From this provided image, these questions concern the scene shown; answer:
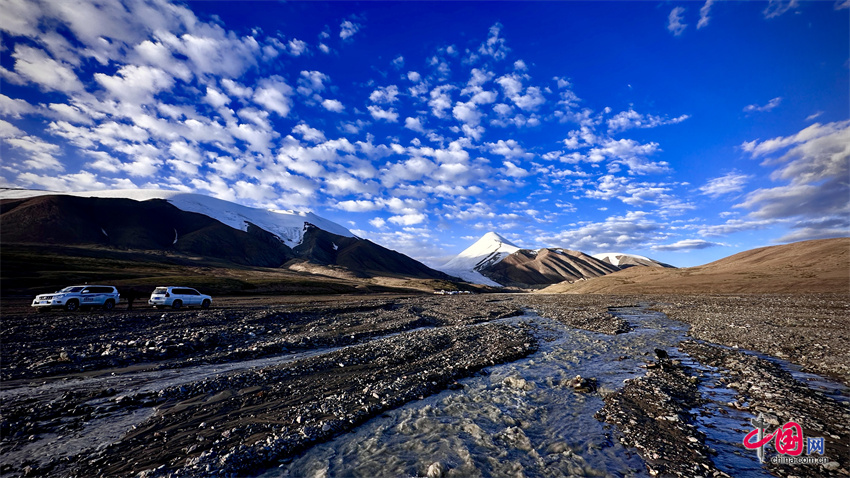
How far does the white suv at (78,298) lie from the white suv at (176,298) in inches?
136

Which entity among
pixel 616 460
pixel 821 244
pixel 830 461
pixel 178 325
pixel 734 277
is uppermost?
pixel 821 244

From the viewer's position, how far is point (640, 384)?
548 inches

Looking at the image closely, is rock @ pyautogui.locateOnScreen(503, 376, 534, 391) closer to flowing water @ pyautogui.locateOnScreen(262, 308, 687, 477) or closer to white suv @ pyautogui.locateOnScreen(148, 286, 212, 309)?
flowing water @ pyautogui.locateOnScreen(262, 308, 687, 477)

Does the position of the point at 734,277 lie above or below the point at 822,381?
above

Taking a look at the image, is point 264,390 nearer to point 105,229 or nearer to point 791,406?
point 791,406

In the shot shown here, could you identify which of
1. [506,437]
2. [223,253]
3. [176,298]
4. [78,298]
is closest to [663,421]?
[506,437]

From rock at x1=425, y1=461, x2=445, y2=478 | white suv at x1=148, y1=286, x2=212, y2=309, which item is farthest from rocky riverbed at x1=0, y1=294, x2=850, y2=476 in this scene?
white suv at x1=148, y1=286, x2=212, y2=309

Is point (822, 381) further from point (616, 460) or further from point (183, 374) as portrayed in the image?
point (183, 374)

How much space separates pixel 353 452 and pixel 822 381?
2004 cm

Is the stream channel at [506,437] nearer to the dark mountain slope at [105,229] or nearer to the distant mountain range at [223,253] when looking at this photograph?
the distant mountain range at [223,253]

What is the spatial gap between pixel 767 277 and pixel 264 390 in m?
111

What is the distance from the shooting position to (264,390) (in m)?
12.7

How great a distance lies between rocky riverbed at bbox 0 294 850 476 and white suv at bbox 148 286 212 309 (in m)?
10.3

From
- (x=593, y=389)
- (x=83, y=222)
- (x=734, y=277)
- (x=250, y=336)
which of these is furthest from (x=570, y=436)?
(x=83, y=222)
